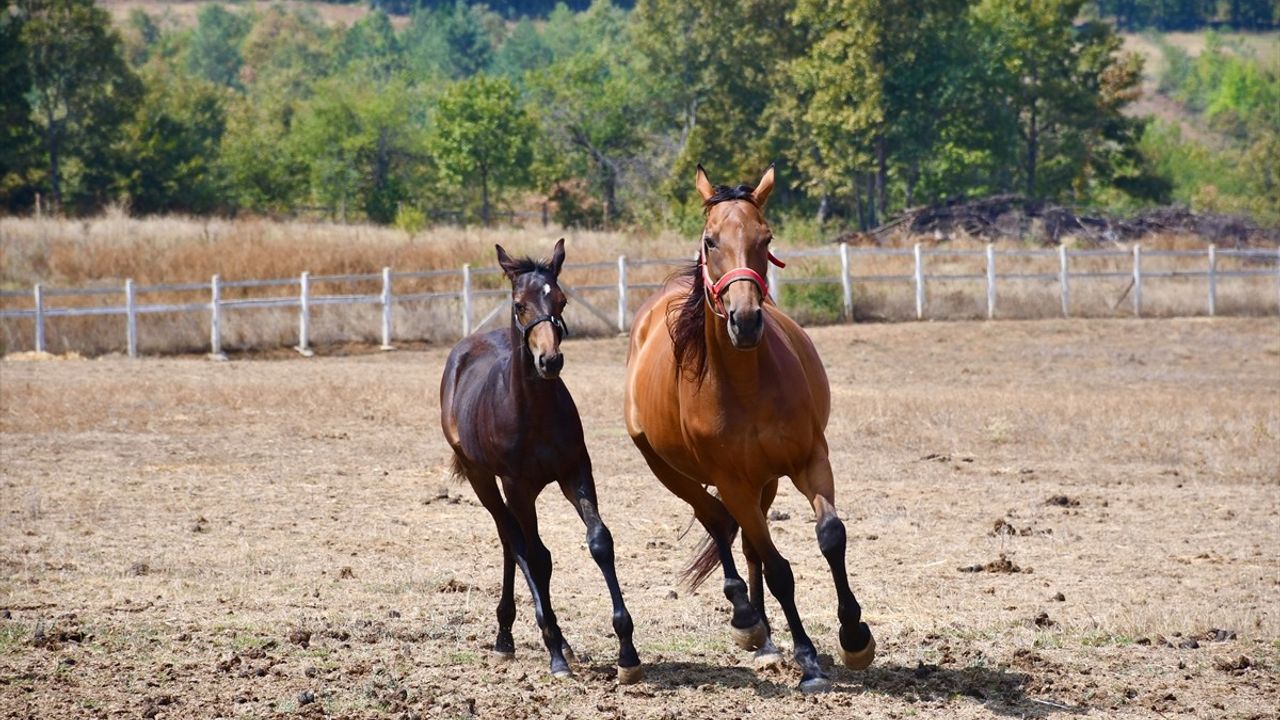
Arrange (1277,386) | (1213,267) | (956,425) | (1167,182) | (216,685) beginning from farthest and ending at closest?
(1167,182) → (1213,267) → (1277,386) → (956,425) → (216,685)

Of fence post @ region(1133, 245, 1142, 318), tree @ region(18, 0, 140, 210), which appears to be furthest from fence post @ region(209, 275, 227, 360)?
tree @ region(18, 0, 140, 210)

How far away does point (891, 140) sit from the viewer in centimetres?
5603

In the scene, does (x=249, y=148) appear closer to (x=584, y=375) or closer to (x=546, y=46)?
(x=584, y=375)

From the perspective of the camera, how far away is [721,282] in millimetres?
6227

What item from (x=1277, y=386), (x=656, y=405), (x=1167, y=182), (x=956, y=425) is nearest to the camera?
(x=656, y=405)

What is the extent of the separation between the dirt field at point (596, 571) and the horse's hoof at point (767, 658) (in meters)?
0.12

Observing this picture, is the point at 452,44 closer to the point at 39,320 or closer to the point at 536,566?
the point at 39,320

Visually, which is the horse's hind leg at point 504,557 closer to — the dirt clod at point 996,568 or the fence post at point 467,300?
the dirt clod at point 996,568

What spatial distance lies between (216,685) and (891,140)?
51.4 metres

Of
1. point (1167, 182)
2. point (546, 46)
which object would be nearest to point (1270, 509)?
point (1167, 182)

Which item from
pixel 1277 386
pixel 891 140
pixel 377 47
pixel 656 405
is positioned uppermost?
pixel 377 47

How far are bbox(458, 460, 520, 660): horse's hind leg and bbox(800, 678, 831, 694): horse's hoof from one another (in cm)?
158

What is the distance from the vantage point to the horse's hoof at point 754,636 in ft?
24.1

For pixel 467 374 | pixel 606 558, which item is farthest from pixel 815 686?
pixel 467 374
